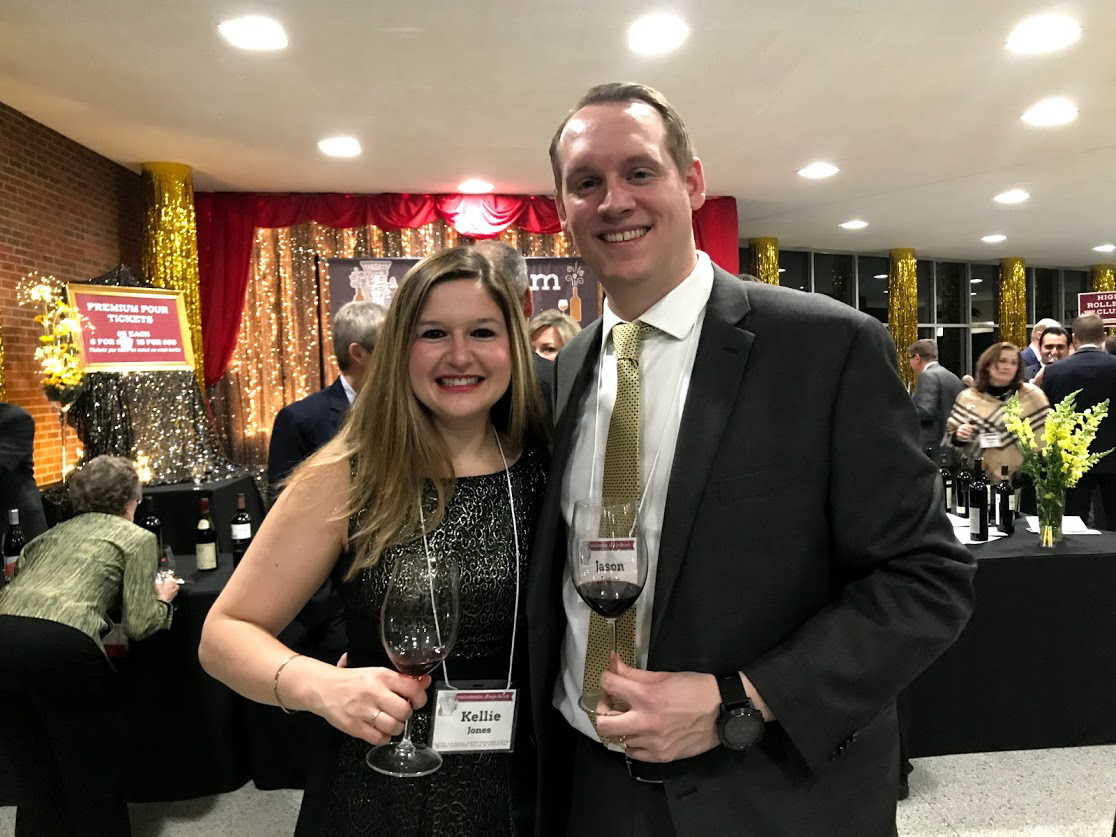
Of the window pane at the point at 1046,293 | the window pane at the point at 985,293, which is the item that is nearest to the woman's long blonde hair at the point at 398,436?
the window pane at the point at 985,293

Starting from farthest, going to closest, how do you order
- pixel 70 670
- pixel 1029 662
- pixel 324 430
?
pixel 1029 662 → pixel 324 430 → pixel 70 670

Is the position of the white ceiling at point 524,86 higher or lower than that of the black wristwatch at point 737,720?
higher

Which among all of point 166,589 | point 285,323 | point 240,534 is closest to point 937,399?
point 240,534

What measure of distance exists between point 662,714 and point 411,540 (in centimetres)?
55

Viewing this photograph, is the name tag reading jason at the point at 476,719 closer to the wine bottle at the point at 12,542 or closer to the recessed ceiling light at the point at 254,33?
the wine bottle at the point at 12,542

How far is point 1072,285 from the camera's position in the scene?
15508 mm

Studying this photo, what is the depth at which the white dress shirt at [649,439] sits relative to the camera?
120 cm

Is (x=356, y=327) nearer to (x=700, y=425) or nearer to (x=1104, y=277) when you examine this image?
(x=700, y=425)

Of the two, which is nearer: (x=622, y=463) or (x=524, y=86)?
(x=622, y=463)

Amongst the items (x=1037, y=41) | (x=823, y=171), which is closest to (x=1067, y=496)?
(x=1037, y=41)

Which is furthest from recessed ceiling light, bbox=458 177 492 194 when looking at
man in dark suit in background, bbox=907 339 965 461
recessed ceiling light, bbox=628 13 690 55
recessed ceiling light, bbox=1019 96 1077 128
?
recessed ceiling light, bbox=1019 96 1077 128

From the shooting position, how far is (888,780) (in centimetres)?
120

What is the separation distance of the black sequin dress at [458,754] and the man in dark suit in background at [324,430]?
1.42 metres

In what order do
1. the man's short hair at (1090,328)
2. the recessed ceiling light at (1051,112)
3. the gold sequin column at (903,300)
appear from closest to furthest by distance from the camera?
the man's short hair at (1090,328), the recessed ceiling light at (1051,112), the gold sequin column at (903,300)
